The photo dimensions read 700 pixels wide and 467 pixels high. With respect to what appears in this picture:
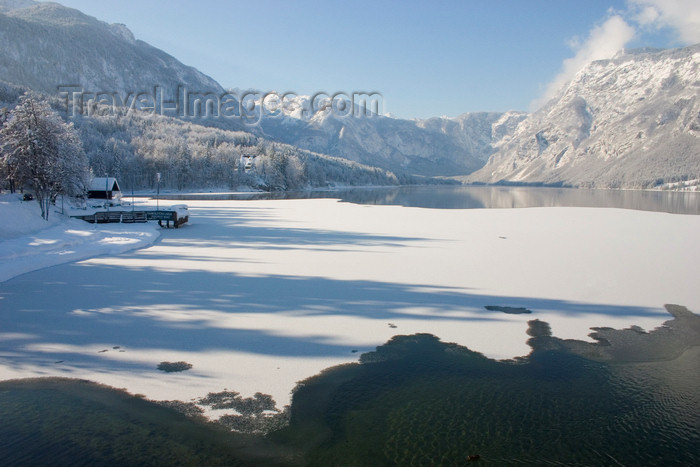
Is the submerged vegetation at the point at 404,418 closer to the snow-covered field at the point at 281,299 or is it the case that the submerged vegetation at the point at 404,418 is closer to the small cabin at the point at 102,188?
the snow-covered field at the point at 281,299

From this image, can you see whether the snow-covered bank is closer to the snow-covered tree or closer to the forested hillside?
the snow-covered tree

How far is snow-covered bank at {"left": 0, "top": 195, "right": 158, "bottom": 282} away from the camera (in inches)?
698

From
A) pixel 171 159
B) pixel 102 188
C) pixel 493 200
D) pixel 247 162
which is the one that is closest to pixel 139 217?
pixel 102 188

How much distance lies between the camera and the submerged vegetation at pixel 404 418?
5660 millimetres

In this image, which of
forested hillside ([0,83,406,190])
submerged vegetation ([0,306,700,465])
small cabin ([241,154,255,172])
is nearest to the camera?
submerged vegetation ([0,306,700,465])

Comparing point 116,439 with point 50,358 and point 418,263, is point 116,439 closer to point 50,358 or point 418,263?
point 50,358

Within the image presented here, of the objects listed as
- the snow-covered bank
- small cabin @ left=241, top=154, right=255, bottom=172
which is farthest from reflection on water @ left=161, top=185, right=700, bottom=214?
the snow-covered bank

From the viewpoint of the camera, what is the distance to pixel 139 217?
33.5 m

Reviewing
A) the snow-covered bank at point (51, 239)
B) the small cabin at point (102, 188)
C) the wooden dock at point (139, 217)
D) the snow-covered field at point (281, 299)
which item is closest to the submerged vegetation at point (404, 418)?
the snow-covered field at point (281, 299)

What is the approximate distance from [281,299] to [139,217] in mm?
26399

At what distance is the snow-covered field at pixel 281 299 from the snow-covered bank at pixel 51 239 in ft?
0.53

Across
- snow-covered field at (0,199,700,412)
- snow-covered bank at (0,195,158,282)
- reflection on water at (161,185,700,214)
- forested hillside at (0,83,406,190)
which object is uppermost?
forested hillside at (0,83,406,190)

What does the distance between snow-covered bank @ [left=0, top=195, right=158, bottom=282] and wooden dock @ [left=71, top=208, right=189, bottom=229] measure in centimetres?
101

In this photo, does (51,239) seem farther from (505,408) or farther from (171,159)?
(171,159)
